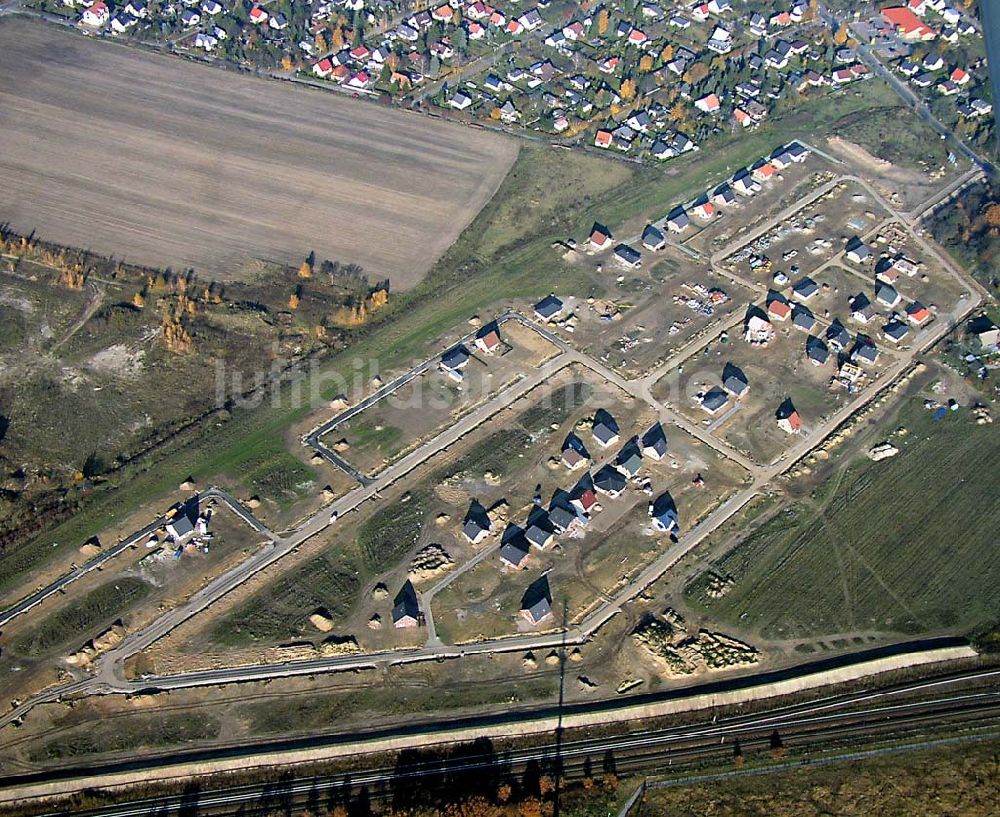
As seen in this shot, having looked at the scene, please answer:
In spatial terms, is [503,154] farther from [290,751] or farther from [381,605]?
[290,751]

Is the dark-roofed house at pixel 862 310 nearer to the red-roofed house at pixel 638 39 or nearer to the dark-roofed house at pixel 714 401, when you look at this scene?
the dark-roofed house at pixel 714 401

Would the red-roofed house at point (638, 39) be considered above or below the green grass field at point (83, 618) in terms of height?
above

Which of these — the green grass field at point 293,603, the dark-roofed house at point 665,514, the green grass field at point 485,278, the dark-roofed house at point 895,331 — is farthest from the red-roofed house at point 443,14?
the green grass field at point 293,603

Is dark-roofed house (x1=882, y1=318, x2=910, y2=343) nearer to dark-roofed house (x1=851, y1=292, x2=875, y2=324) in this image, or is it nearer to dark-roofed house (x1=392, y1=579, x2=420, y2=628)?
dark-roofed house (x1=851, y1=292, x2=875, y2=324)

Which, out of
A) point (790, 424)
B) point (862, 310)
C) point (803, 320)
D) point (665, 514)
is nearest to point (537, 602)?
point (665, 514)

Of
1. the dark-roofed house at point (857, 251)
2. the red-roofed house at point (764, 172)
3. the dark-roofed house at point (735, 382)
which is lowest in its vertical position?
the dark-roofed house at point (735, 382)

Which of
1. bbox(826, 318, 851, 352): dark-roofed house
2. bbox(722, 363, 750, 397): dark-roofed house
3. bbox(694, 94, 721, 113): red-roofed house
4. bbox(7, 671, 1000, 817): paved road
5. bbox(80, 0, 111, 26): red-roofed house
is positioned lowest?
bbox(7, 671, 1000, 817): paved road

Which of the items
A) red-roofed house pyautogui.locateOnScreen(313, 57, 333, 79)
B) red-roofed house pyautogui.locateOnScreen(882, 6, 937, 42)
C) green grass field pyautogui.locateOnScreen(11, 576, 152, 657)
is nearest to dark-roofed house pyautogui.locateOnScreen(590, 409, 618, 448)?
green grass field pyautogui.locateOnScreen(11, 576, 152, 657)

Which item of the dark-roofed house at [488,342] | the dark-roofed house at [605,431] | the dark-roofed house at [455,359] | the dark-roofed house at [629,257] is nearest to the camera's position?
the dark-roofed house at [605,431]
